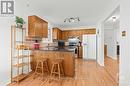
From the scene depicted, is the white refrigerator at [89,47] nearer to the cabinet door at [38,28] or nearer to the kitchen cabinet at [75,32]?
the kitchen cabinet at [75,32]

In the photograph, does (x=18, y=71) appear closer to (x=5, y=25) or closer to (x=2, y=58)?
(x=2, y=58)

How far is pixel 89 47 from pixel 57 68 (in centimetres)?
415

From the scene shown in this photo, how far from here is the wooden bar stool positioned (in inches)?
158

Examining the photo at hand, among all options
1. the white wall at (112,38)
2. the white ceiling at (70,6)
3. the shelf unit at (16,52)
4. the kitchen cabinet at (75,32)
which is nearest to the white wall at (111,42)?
the white wall at (112,38)

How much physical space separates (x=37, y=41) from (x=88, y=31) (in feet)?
15.4

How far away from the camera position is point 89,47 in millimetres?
7914

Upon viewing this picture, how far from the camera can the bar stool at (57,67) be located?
4.01 m

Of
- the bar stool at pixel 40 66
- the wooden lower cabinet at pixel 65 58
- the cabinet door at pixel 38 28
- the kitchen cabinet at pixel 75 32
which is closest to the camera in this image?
the wooden lower cabinet at pixel 65 58

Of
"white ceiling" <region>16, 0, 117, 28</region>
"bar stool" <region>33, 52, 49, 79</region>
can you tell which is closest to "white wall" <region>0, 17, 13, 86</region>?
"white ceiling" <region>16, 0, 117, 28</region>

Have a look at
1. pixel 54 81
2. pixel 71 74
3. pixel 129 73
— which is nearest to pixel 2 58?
pixel 54 81

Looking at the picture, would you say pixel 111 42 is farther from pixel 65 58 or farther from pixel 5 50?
pixel 5 50

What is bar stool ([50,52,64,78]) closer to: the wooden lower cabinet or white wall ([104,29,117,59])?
the wooden lower cabinet

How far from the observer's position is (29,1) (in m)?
3.27

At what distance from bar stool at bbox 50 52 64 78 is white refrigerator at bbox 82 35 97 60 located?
4069 millimetres
